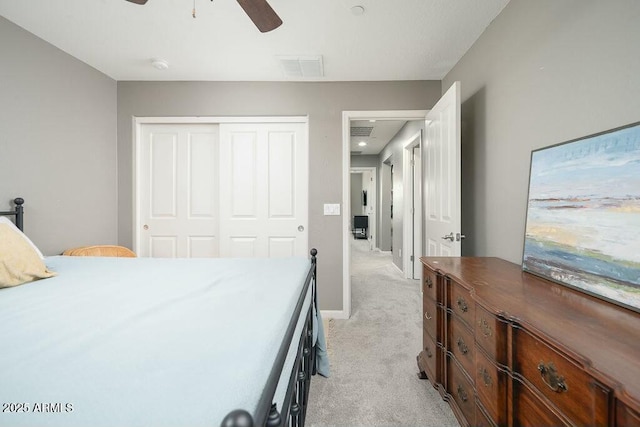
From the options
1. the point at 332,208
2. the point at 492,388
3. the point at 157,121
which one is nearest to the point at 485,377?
the point at 492,388

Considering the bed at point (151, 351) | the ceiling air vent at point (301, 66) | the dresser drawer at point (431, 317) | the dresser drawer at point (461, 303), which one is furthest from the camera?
the ceiling air vent at point (301, 66)

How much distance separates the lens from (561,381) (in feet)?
2.52

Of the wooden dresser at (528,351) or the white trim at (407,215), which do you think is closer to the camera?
the wooden dresser at (528,351)

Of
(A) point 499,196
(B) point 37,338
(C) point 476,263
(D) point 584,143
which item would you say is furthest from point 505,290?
(B) point 37,338

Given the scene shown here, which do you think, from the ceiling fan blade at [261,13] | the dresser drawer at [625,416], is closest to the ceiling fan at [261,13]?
the ceiling fan blade at [261,13]

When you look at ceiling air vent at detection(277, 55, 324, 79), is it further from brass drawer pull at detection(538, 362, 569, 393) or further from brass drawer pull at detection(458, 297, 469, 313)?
brass drawer pull at detection(538, 362, 569, 393)

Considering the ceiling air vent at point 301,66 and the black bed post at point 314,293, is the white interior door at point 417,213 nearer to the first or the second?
the ceiling air vent at point 301,66

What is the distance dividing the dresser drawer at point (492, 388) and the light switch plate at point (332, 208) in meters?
1.89

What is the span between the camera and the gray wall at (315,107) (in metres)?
2.85

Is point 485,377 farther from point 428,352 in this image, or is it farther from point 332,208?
point 332,208

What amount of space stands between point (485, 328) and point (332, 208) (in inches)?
76.4

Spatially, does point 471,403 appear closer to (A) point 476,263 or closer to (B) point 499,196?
(A) point 476,263

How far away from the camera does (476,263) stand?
5.41ft

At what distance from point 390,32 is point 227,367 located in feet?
7.71
